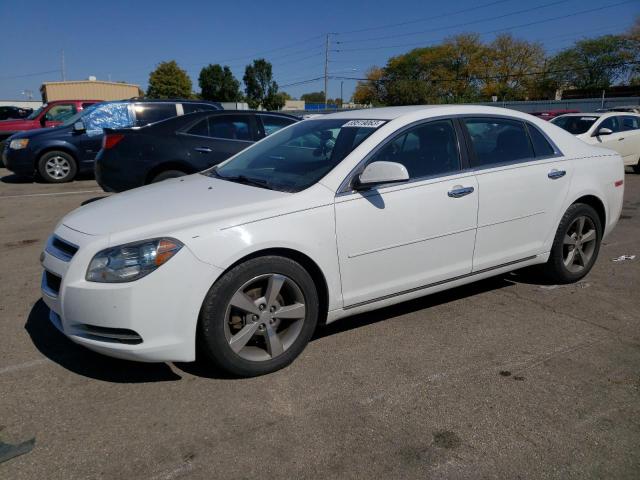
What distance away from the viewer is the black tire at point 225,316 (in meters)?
2.93

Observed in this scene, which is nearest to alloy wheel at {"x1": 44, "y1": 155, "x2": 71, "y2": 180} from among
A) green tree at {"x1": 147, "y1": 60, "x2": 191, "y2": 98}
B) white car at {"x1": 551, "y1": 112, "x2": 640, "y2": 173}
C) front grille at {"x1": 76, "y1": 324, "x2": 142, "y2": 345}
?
front grille at {"x1": 76, "y1": 324, "x2": 142, "y2": 345}

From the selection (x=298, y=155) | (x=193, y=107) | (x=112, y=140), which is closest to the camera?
(x=298, y=155)

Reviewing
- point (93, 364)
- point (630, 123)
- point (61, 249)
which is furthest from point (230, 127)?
point (630, 123)

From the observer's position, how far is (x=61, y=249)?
3158 millimetres

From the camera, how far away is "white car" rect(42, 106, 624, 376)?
286 centimetres

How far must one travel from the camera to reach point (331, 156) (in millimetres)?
3660

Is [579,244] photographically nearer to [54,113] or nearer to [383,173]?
[383,173]

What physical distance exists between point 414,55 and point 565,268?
10432 cm

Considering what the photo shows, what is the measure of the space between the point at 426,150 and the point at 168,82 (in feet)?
275

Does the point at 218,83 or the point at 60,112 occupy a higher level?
the point at 218,83

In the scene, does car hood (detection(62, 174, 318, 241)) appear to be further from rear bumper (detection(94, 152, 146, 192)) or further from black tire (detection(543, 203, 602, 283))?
rear bumper (detection(94, 152, 146, 192))

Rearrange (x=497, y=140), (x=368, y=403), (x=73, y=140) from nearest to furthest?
(x=368, y=403)
(x=497, y=140)
(x=73, y=140)

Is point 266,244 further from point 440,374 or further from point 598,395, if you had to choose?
point 598,395

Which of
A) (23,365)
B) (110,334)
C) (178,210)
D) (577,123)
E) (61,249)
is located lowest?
(23,365)
